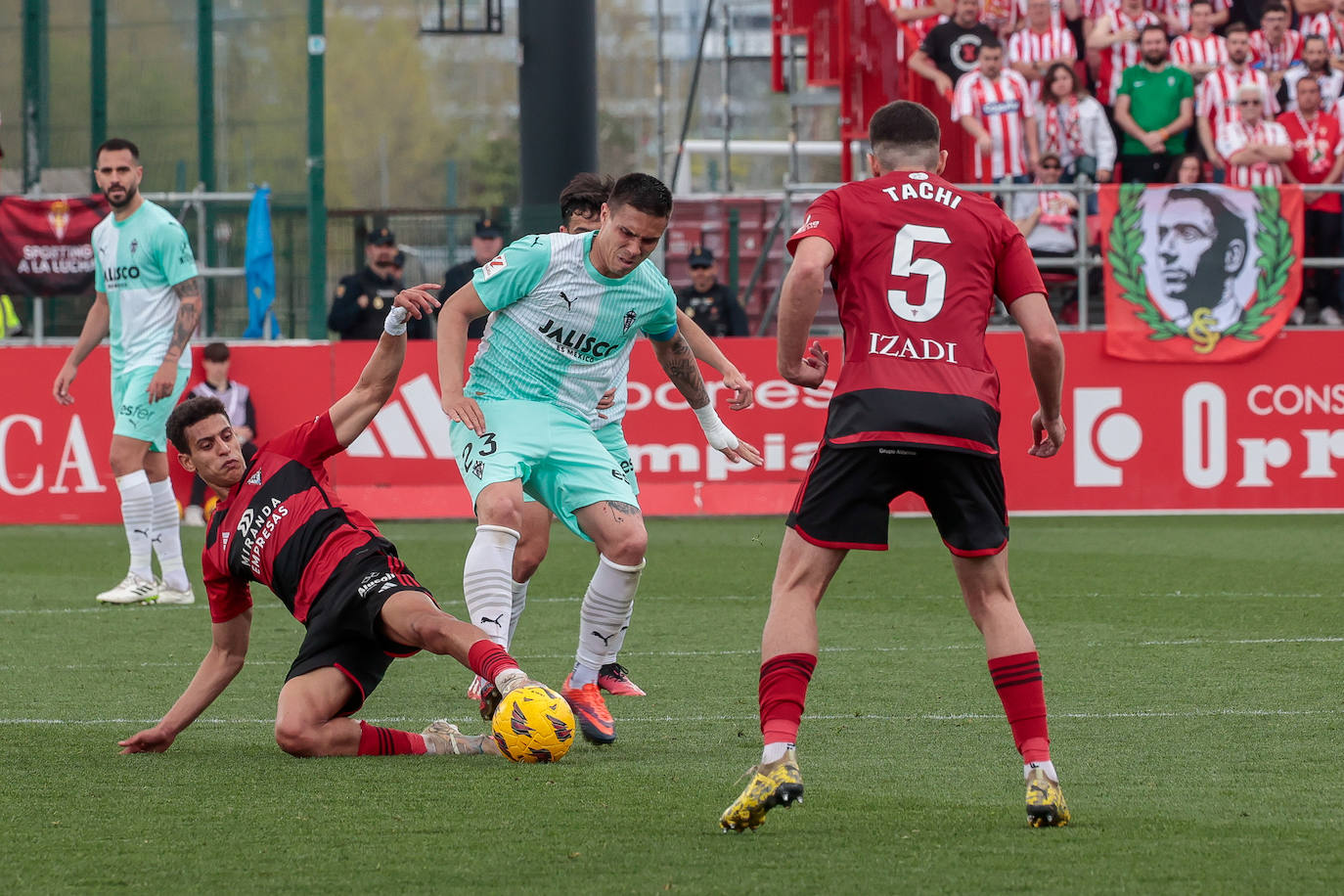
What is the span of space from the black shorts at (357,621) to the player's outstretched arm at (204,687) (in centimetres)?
20

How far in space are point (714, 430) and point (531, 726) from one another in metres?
1.99

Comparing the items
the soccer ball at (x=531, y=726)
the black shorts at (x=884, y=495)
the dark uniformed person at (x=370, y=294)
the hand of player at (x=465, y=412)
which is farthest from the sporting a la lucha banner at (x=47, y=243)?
the black shorts at (x=884, y=495)

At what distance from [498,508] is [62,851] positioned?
2012 mm

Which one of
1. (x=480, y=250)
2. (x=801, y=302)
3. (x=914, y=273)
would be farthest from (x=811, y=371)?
(x=480, y=250)

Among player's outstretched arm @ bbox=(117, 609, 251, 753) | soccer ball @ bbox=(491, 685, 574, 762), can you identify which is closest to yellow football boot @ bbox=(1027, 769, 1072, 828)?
soccer ball @ bbox=(491, 685, 574, 762)

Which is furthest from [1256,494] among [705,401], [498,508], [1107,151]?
[498,508]

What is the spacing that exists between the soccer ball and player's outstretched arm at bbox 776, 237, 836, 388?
1161mm

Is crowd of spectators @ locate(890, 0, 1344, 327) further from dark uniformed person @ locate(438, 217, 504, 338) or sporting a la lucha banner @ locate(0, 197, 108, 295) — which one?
sporting a la lucha banner @ locate(0, 197, 108, 295)

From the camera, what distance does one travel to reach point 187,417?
594 cm

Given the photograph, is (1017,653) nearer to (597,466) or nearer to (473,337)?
(597,466)

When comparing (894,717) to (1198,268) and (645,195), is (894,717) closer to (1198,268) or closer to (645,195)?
(645,195)

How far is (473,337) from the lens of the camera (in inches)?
559

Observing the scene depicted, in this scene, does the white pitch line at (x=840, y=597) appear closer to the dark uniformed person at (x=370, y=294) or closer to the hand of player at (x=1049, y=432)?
the hand of player at (x=1049, y=432)

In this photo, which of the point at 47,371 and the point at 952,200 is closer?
the point at 952,200
